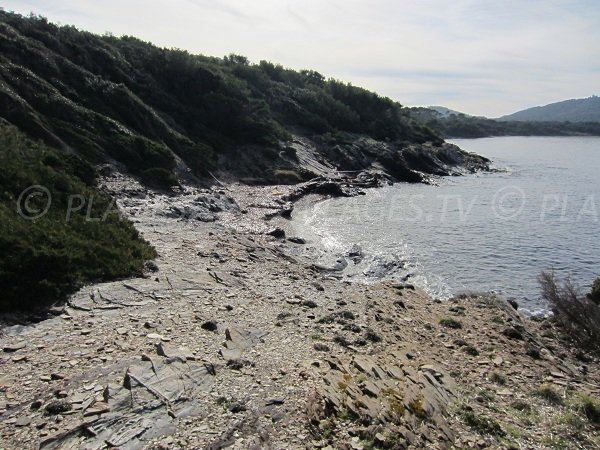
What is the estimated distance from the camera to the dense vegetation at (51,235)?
41.7 feet

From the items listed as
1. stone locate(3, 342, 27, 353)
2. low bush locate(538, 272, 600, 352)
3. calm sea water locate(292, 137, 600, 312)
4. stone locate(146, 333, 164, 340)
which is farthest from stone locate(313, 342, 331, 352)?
calm sea water locate(292, 137, 600, 312)

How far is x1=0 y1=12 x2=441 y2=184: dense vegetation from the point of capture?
32.4 metres

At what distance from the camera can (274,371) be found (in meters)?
10.7

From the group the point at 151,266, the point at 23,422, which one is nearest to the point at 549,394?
the point at 23,422

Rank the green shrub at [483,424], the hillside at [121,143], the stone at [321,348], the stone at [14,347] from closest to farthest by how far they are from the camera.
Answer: the green shrub at [483,424]
the stone at [14,347]
the stone at [321,348]
the hillside at [121,143]

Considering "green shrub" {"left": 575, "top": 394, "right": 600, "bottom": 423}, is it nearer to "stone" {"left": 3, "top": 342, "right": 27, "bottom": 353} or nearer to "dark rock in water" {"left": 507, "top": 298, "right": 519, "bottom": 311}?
"dark rock in water" {"left": 507, "top": 298, "right": 519, "bottom": 311}

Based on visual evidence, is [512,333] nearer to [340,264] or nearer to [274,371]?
[274,371]

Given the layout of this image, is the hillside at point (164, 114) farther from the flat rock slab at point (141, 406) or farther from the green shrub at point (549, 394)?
the green shrub at point (549, 394)

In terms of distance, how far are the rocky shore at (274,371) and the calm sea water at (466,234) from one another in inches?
243

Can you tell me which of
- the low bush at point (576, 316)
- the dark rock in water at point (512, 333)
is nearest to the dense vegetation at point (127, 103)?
the dark rock in water at point (512, 333)

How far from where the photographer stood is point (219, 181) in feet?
135

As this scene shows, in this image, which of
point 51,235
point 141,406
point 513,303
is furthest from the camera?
point 513,303

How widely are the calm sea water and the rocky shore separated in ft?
20.3

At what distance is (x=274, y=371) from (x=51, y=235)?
885 cm
